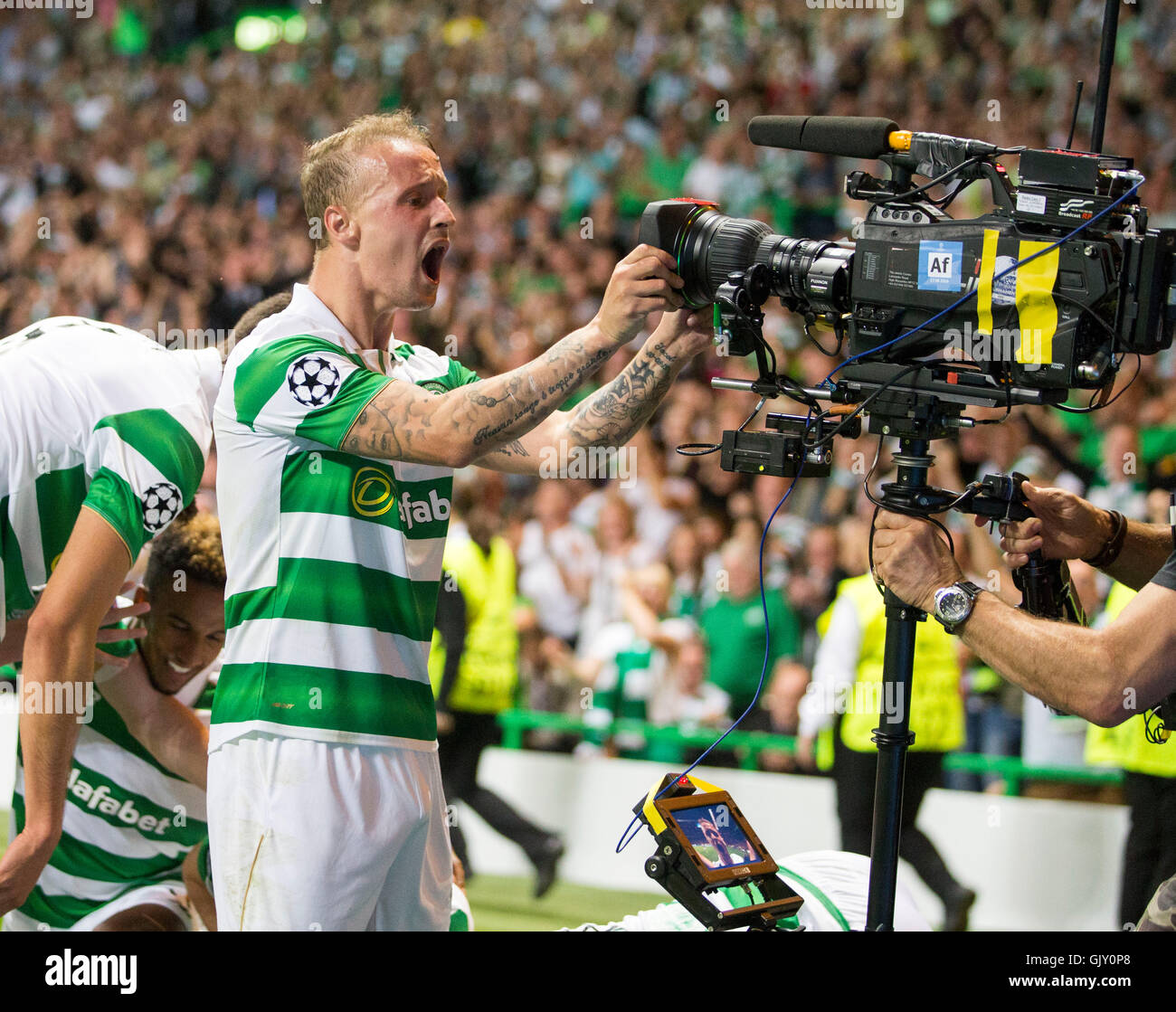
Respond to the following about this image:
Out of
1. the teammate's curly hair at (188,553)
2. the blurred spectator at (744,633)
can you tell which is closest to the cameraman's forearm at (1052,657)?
the teammate's curly hair at (188,553)

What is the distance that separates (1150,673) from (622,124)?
8.13m

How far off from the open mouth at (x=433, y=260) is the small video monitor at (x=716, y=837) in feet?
3.77

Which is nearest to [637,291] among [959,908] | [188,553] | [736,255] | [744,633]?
[736,255]

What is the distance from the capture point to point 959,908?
533 cm

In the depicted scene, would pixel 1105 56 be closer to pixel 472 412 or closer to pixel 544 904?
pixel 472 412

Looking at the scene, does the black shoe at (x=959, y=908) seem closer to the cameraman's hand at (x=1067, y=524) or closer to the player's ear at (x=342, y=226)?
the cameraman's hand at (x=1067, y=524)

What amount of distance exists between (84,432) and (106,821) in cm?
106

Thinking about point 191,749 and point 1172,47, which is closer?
point 191,749

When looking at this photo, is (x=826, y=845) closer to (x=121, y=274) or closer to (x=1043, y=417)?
(x=1043, y=417)

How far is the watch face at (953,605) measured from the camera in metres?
2.63

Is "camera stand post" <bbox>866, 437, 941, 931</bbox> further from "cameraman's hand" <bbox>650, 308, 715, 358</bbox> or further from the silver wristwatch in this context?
"cameraman's hand" <bbox>650, 308, 715, 358</bbox>

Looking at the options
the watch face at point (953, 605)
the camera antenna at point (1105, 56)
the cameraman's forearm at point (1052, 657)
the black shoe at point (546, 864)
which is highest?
the camera antenna at point (1105, 56)

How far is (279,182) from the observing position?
11.2m
